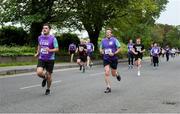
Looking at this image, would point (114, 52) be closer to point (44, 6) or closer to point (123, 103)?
point (123, 103)

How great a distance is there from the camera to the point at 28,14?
40844 mm

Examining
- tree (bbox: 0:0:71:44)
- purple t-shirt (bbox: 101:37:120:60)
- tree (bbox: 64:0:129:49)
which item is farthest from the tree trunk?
purple t-shirt (bbox: 101:37:120:60)

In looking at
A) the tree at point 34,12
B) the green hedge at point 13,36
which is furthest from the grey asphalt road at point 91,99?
the green hedge at point 13,36

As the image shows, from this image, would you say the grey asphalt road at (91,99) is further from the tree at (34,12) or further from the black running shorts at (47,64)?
the tree at (34,12)

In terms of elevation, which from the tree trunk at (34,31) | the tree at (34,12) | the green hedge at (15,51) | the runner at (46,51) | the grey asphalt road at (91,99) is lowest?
the grey asphalt road at (91,99)

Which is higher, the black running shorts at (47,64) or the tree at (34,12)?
the tree at (34,12)

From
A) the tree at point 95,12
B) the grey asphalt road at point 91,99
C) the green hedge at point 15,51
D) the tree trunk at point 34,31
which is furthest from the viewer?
the tree at point 95,12

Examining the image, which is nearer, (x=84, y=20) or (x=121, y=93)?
(x=121, y=93)

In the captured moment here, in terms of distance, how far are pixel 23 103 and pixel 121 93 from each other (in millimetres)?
3593

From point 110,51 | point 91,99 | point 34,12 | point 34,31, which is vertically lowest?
point 91,99

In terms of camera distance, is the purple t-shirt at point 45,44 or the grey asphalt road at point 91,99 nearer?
the grey asphalt road at point 91,99

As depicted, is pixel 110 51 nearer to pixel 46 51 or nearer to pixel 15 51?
pixel 46 51

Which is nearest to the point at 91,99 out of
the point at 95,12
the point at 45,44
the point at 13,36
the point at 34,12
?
the point at 45,44

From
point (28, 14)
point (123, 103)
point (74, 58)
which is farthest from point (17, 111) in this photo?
point (74, 58)
